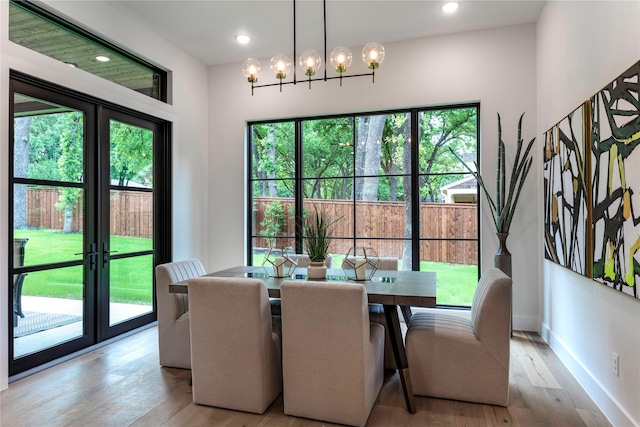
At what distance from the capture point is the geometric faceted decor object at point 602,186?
6.61 ft

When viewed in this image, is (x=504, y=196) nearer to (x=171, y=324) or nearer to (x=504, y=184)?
(x=504, y=184)

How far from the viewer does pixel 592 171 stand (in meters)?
2.51

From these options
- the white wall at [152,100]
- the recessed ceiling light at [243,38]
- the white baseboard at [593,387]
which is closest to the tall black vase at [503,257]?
the white baseboard at [593,387]

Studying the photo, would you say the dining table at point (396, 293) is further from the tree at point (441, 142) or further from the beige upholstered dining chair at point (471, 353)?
the tree at point (441, 142)

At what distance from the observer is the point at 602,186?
2.36 metres

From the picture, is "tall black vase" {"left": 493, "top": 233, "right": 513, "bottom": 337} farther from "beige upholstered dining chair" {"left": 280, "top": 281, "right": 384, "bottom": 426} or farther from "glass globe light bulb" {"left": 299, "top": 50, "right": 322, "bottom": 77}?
"glass globe light bulb" {"left": 299, "top": 50, "right": 322, "bottom": 77}

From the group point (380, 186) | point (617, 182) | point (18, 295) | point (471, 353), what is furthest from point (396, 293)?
point (18, 295)

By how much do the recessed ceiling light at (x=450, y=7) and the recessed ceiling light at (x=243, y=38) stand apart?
2.18 meters

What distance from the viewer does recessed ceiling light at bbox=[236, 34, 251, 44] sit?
4.38 meters

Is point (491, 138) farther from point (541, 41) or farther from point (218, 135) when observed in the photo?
point (218, 135)

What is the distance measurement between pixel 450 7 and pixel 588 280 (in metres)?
2.79

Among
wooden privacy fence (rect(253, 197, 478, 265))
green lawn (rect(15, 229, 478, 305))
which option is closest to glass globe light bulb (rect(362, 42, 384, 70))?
wooden privacy fence (rect(253, 197, 478, 265))

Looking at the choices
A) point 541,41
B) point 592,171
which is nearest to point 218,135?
point 541,41

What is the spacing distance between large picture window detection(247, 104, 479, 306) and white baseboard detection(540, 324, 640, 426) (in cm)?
117
